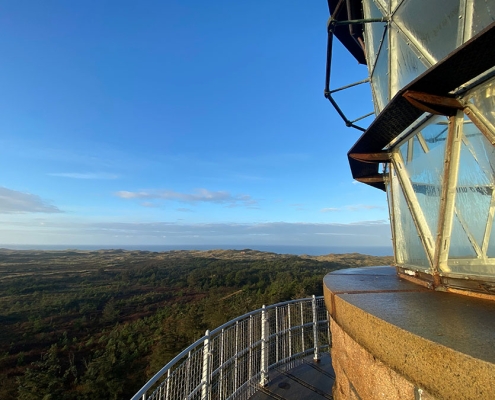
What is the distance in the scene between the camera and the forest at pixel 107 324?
14.4 meters

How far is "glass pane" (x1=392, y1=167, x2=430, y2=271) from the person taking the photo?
3404 millimetres

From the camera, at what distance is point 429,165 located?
3.06 meters

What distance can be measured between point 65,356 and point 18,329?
8.98 m

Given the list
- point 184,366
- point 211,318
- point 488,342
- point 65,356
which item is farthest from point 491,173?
point 65,356

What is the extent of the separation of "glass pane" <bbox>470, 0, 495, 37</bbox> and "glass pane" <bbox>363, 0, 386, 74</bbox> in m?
1.81

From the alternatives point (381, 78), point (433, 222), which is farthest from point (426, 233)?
point (381, 78)

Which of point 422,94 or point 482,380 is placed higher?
point 422,94

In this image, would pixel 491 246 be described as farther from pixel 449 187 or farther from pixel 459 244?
pixel 449 187

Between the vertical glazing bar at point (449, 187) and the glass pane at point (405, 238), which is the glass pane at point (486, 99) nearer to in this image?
the vertical glazing bar at point (449, 187)

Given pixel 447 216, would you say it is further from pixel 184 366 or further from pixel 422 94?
pixel 184 366

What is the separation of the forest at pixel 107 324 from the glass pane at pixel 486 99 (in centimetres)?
1509

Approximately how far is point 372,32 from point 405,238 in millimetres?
3460

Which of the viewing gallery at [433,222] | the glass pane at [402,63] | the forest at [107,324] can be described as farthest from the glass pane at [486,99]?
the forest at [107,324]

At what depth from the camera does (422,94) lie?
102 inches
